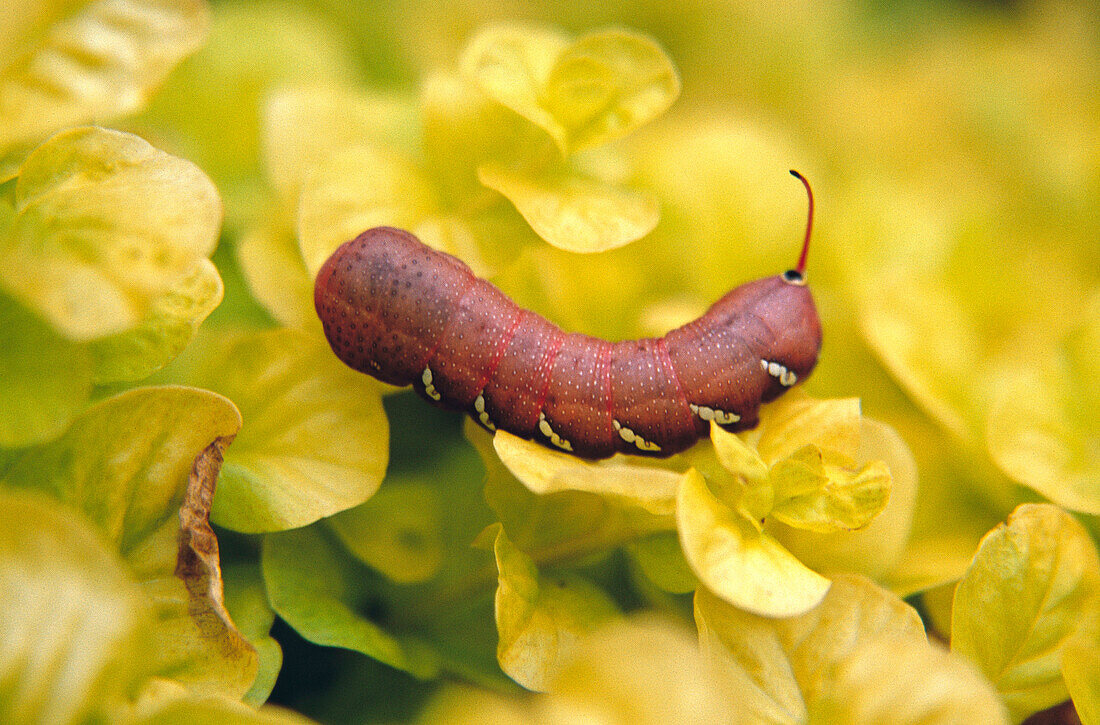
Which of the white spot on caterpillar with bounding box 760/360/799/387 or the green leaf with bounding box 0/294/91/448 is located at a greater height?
the white spot on caterpillar with bounding box 760/360/799/387

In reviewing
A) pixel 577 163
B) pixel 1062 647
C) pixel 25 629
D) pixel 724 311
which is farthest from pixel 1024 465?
pixel 25 629

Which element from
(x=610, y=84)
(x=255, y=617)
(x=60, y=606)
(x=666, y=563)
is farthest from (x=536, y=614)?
(x=610, y=84)

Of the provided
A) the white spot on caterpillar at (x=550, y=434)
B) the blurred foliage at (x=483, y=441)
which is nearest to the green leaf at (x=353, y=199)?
the blurred foliage at (x=483, y=441)

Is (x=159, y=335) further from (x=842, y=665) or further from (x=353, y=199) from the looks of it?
(x=842, y=665)

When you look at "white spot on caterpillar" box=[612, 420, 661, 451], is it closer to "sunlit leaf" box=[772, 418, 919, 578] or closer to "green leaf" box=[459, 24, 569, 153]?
"sunlit leaf" box=[772, 418, 919, 578]

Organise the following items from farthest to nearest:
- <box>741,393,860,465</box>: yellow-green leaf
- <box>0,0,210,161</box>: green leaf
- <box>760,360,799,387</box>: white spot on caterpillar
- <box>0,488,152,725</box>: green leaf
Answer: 1. <box>760,360,799,387</box>: white spot on caterpillar
2. <box>741,393,860,465</box>: yellow-green leaf
3. <box>0,0,210,161</box>: green leaf
4. <box>0,488,152,725</box>: green leaf

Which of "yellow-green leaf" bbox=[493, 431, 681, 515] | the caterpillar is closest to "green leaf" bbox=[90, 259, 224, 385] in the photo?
the caterpillar
